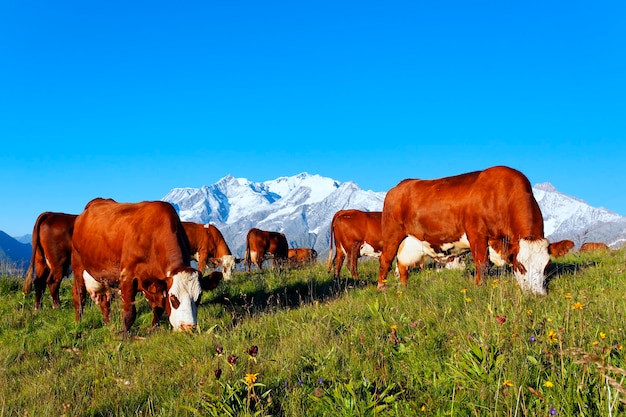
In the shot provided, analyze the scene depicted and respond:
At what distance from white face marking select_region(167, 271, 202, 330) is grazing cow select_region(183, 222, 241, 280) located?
45.4 feet

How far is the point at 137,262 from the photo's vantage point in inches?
341

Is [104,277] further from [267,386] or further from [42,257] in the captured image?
[267,386]

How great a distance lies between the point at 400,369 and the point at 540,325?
1379mm

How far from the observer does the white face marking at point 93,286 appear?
996 cm

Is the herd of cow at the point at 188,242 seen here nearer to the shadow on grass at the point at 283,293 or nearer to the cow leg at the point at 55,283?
the cow leg at the point at 55,283

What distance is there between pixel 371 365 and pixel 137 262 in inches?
228

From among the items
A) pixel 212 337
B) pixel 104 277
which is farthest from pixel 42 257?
pixel 212 337

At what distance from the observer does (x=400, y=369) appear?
4.02 meters

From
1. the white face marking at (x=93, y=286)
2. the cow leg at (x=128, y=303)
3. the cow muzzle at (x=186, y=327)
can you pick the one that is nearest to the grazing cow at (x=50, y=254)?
the white face marking at (x=93, y=286)

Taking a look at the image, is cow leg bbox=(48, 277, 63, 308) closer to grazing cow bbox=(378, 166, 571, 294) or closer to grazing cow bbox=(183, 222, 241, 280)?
grazing cow bbox=(378, 166, 571, 294)

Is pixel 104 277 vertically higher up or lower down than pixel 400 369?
higher up

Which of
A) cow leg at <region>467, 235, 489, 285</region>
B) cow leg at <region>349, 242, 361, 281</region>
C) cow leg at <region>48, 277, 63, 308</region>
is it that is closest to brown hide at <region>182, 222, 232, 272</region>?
cow leg at <region>349, 242, 361, 281</region>

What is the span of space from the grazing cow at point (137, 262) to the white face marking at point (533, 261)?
490cm

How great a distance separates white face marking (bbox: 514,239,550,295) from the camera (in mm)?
7422
